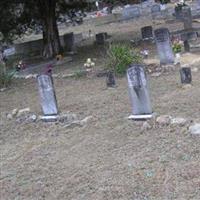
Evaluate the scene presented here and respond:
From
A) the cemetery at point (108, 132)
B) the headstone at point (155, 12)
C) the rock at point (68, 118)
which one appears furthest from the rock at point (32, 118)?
the headstone at point (155, 12)

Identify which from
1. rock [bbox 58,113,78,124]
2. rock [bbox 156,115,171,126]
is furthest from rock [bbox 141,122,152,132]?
rock [bbox 58,113,78,124]

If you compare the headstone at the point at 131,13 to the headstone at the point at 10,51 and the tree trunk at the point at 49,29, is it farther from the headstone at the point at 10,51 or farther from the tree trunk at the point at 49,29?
the tree trunk at the point at 49,29

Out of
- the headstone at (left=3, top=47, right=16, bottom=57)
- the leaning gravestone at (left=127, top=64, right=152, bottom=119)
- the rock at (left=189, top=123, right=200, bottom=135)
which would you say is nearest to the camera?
the rock at (left=189, top=123, right=200, bottom=135)

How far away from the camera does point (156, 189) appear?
18.1ft

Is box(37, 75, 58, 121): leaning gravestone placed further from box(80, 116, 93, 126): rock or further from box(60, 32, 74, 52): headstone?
box(60, 32, 74, 52): headstone

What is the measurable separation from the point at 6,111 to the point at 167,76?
3.51 metres

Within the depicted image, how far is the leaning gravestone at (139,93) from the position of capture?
324 inches

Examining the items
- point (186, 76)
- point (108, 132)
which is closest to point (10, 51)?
point (186, 76)

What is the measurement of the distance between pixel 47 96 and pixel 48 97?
3cm

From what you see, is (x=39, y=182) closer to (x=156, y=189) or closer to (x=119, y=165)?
(x=119, y=165)

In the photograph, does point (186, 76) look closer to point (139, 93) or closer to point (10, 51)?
point (139, 93)

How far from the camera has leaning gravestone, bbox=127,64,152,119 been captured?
8227mm

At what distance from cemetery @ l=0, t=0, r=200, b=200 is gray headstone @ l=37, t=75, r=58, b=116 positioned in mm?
17

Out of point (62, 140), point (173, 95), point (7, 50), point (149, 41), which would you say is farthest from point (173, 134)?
point (7, 50)
